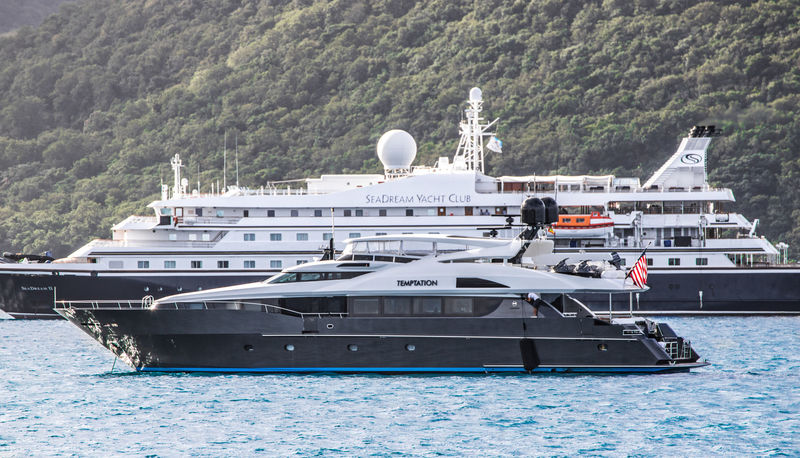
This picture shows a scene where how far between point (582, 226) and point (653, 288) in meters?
4.19

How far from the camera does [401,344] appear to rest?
28469 millimetres

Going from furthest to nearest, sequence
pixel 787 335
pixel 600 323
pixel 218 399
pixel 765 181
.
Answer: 1. pixel 765 181
2. pixel 787 335
3. pixel 600 323
4. pixel 218 399

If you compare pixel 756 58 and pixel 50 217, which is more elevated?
pixel 756 58

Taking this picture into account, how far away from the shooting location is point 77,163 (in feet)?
346

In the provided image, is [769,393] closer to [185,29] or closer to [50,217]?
[50,217]

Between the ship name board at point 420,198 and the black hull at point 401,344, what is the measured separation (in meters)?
23.2

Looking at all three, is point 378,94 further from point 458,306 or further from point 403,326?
point 403,326

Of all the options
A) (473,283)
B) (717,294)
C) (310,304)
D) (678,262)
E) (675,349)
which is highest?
(678,262)

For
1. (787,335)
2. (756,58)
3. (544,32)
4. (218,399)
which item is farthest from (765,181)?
(218,399)

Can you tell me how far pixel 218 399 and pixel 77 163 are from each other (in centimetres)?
8454

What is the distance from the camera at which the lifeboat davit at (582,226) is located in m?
50.4

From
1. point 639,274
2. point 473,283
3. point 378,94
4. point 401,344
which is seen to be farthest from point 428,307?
point 378,94

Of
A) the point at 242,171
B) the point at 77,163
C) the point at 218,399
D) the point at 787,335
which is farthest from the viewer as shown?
the point at 77,163

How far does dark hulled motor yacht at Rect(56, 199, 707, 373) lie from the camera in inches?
1118
